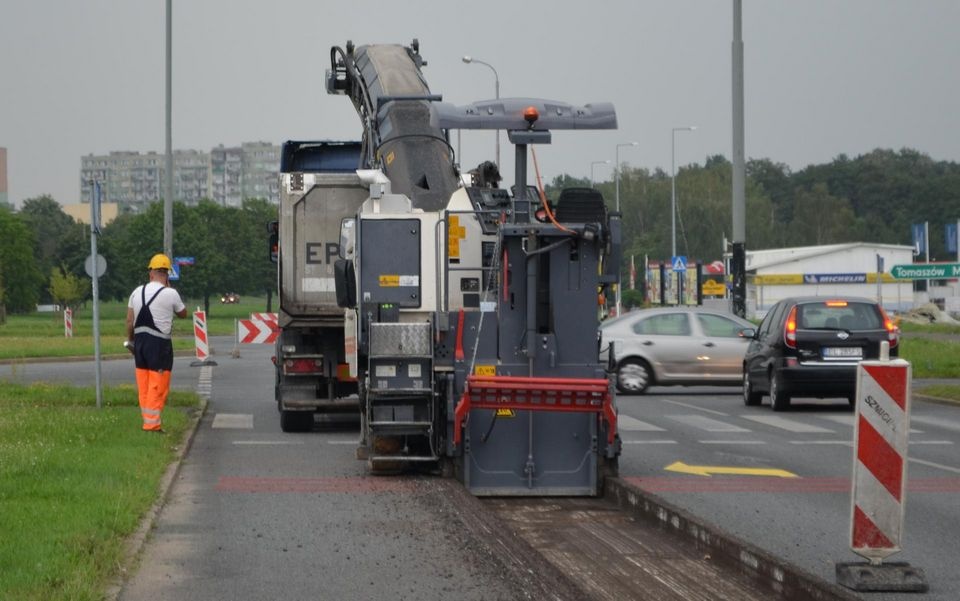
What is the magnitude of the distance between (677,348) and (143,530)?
18097mm

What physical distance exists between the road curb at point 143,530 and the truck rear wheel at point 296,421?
1.89 meters

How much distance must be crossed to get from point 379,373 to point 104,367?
78.0 feet

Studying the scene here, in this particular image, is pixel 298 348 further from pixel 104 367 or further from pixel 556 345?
pixel 104 367

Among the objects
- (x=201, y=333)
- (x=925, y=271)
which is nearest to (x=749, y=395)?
(x=201, y=333)

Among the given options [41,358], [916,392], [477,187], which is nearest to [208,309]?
[41,358]

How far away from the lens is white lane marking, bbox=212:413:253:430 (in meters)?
19.9

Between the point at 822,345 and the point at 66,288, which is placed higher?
the point at 66,288

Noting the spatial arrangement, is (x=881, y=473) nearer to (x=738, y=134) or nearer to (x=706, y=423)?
(x=706, y=423)

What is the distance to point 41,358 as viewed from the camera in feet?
131

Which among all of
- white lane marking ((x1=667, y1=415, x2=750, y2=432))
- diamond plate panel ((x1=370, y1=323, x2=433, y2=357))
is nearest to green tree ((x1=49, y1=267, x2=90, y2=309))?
white lane marking ((x1=667, y1=415, x2=750, y2=432))

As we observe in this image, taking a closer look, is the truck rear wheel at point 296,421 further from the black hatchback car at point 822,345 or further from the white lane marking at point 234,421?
the black hatchback car at point 822,345

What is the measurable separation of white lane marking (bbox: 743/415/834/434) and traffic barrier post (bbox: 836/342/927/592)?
37.2ft

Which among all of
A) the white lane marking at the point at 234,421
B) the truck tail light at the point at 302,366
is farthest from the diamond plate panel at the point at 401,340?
the white lane marking at the point at 234,421

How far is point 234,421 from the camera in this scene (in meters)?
20.7
